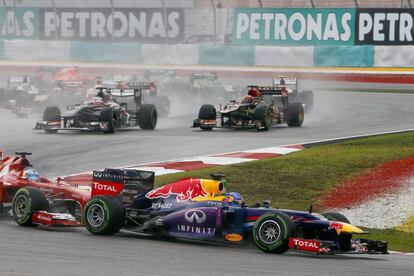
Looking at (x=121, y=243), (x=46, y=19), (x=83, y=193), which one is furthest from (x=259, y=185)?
(x=46, y=19)

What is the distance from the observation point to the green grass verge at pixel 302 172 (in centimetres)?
1828

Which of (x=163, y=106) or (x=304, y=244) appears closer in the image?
(x=304, y=244)

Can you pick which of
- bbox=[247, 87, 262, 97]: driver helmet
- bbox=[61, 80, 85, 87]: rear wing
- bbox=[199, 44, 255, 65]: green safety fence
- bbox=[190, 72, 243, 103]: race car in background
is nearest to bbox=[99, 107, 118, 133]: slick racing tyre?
bbox=[247, 87, 262, 97]: driver helmet

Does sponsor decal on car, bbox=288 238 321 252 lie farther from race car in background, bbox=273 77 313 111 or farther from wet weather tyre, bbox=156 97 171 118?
wet weather tyre, bbox=156 97 171 118

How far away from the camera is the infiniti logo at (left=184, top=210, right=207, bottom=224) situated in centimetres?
1397

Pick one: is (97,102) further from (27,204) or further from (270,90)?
(27,204)

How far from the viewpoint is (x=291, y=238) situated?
513 inches

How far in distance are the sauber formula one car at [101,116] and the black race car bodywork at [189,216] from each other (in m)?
13.7

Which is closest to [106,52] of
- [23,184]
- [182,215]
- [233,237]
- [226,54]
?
[226,54]

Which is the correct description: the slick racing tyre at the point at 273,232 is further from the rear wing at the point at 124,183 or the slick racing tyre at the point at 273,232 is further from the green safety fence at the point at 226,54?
the green safety fence at the point at 226,54

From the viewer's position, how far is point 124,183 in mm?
15203

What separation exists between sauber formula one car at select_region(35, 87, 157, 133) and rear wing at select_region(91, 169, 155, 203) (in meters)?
13.9

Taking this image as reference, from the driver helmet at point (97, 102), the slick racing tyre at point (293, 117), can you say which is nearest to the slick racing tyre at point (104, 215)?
the driver helmet at point (97, 102)

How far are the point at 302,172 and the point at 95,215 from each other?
6761 mm
